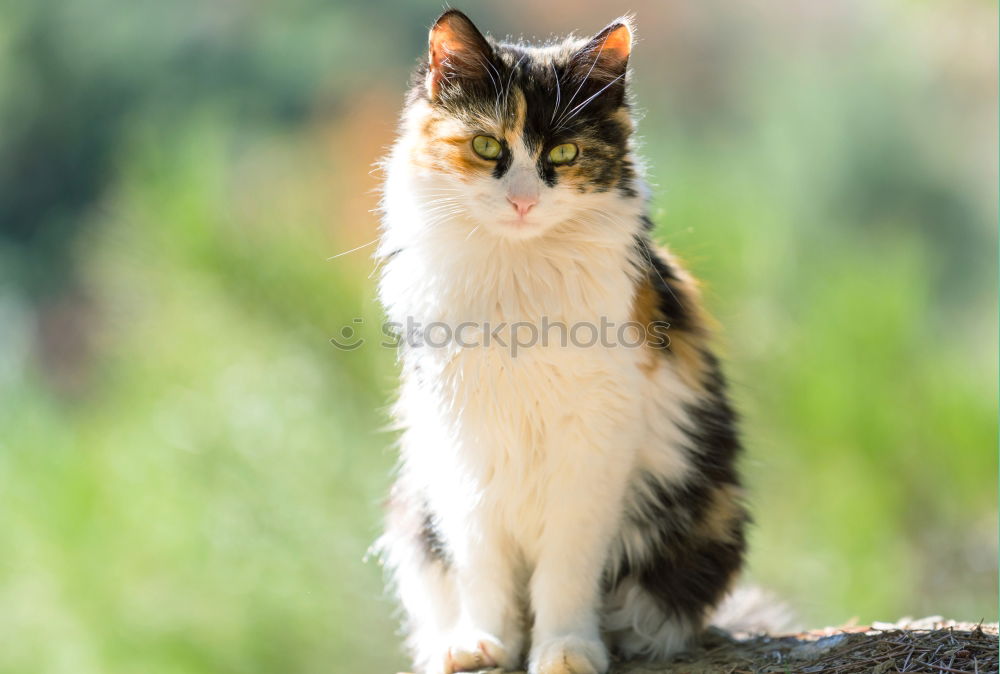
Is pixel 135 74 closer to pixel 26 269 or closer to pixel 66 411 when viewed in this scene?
pixel 26 269

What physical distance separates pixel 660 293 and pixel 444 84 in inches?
22.5

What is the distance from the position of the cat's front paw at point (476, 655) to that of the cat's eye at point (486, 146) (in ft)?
2.89

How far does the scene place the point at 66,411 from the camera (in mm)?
4027

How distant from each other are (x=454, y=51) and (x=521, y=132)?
216 mm

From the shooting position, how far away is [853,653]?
1688mm

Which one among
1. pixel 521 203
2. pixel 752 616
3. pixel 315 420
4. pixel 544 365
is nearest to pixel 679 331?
pixel 544 365

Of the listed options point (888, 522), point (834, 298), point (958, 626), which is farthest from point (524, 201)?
point (888, 522)

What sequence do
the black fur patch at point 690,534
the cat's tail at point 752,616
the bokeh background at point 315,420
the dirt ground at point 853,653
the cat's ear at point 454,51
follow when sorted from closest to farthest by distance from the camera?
the dirt ground at point 853,653 → the cat's ear at point 454,51 → the black fur patch at point 690,534 → the cat's tail at point 752,616 → the bokeh background at point 315,420

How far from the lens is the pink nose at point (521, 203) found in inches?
63.7

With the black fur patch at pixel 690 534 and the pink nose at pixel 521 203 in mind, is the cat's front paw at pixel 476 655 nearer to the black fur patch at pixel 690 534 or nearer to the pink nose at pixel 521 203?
the black fur patch at pixel 690 534

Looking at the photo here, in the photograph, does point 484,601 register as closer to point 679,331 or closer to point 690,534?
point 690,534

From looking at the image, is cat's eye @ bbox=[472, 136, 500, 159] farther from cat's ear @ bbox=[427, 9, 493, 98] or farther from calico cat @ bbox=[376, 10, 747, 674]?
cat's ear @ bbox=[427, 9, 493, 98]

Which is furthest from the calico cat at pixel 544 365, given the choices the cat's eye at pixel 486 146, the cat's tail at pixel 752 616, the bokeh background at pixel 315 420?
the bokeh background at pixel 315 420

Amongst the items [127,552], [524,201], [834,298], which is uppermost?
[524,201]
